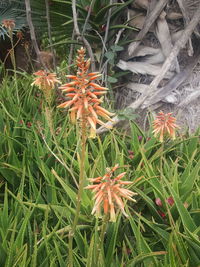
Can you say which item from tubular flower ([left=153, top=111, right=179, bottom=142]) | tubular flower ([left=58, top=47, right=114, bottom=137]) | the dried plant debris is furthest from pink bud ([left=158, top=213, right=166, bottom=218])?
the dried plant debris

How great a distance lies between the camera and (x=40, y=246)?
0.94 meters

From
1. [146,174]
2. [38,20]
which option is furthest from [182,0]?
[146,174]

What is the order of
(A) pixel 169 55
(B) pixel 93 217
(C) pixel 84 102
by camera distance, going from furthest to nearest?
(A) pixel 169 55 → (B) pixel 93 217 → (C) pixel 84 102

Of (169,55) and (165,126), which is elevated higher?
(169,55)

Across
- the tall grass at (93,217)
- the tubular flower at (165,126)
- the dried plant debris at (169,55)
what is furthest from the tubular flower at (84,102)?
the dried plant debris at (169,55)

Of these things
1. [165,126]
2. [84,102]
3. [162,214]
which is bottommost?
[162,214]

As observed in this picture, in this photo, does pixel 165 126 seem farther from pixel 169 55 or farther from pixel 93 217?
pixel 169 55

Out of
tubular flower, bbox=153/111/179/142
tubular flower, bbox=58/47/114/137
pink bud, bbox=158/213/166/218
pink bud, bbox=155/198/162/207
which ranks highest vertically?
tubular flower, bbox=58/47/114/137

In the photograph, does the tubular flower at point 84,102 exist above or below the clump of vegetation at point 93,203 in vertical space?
above

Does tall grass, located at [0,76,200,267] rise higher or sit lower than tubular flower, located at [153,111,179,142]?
lower

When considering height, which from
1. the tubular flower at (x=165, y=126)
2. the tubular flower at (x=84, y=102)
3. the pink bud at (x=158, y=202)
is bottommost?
the pink bud at (x=158, y=202)

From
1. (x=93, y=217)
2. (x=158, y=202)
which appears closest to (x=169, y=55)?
(x=158, y=202)

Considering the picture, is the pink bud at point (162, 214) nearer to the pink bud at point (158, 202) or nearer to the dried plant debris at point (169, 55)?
the pink bud at point (158, 202)

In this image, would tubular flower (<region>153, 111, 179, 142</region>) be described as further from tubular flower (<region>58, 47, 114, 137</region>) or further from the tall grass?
tubular flower (<region>58, 47, 114, 137</region>)
